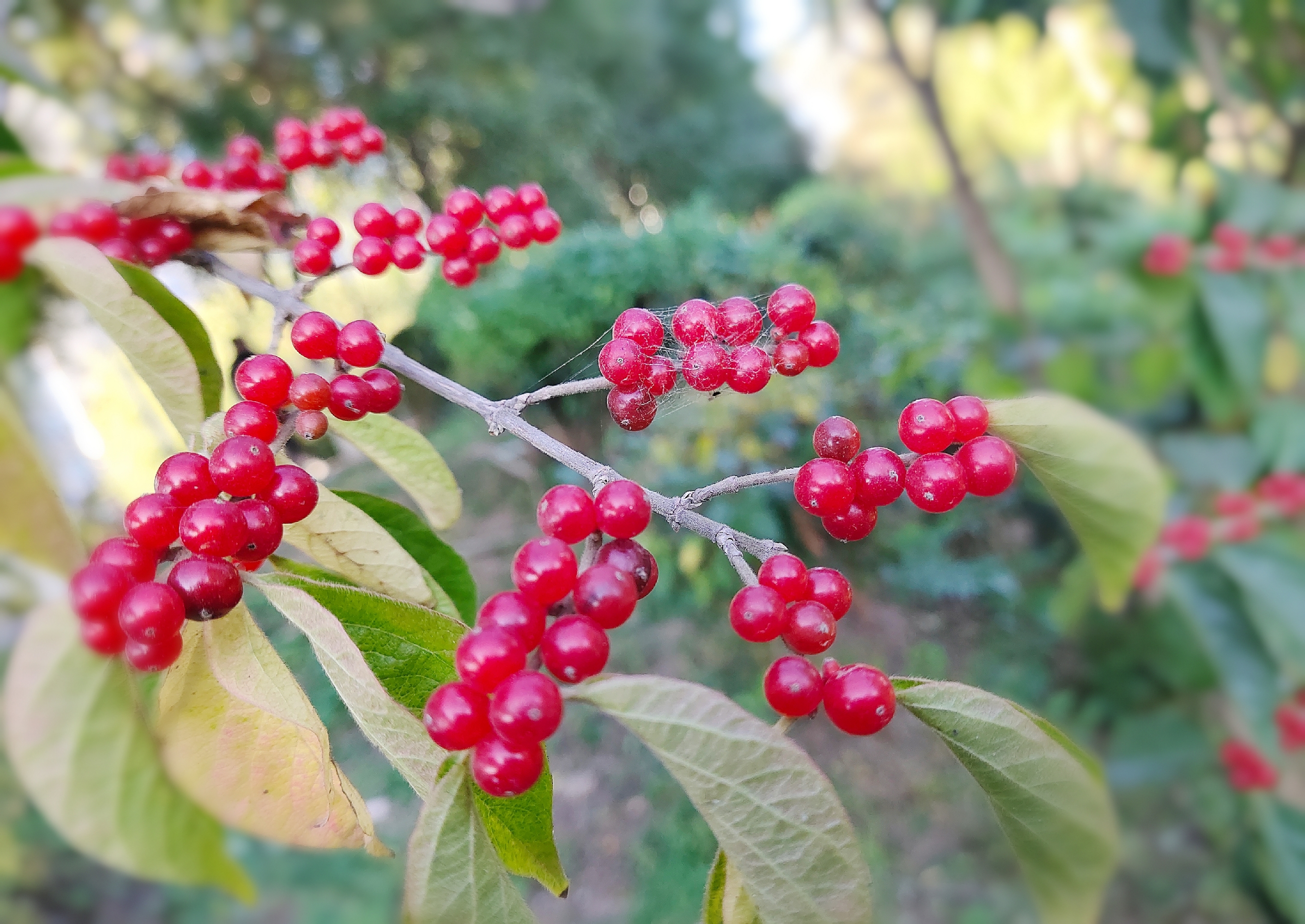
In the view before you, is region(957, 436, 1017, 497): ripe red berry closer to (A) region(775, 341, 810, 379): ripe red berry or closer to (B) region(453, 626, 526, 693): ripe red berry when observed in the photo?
(A) region(775, 341, 810, 379): ripe red berry

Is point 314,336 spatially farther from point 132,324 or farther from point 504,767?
point 504,767

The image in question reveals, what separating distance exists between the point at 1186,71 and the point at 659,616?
1.97 m

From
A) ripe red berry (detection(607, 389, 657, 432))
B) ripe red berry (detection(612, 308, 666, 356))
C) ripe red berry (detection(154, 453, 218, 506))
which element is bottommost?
ripe red berry (detection(607, 389, 657, 432))

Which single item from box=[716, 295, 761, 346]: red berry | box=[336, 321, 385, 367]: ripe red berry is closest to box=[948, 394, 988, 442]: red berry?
box=[716, 295, 761, 346]: red berry

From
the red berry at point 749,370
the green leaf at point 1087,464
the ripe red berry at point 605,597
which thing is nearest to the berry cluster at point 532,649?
the ripe red berry at point 605,597

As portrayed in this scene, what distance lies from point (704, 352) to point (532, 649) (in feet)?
0.58

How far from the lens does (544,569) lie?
293 mm

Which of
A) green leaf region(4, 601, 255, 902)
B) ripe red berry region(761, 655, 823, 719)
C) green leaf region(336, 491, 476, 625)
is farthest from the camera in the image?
green leaf region(336, 491, 476, 625)

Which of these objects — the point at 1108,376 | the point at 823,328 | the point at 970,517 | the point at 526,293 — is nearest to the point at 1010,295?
the point at 1108,376

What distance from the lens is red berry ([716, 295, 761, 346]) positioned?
0.39m

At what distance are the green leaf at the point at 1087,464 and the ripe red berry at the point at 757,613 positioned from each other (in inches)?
6.2

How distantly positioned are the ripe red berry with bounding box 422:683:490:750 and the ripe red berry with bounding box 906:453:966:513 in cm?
22

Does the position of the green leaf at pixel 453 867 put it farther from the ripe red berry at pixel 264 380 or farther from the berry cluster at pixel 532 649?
the ripe red berry at pixel 264 380

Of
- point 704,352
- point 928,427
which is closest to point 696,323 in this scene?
point 704,352
